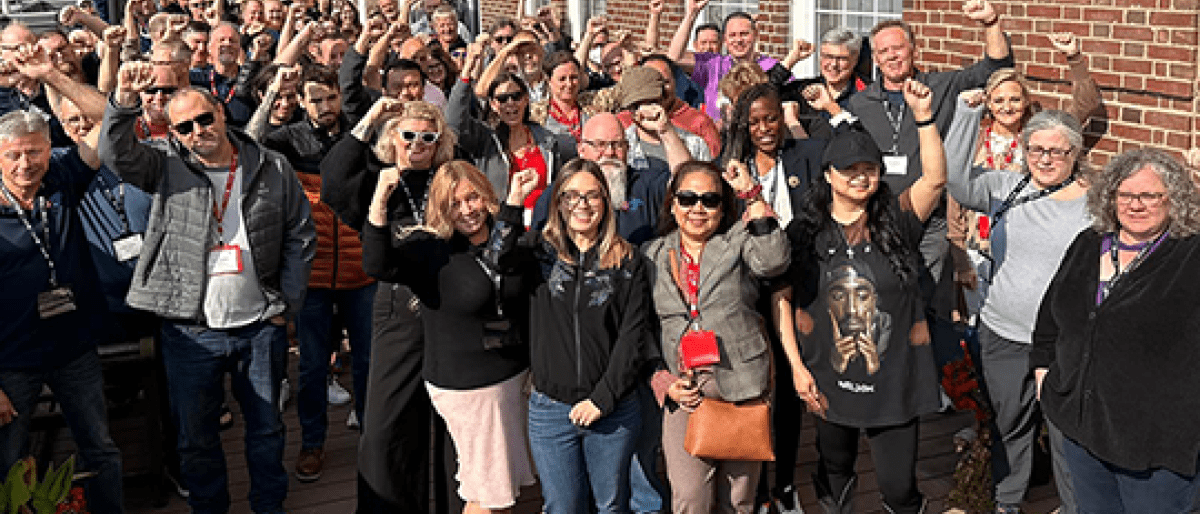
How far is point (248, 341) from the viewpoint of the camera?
4.84 meters

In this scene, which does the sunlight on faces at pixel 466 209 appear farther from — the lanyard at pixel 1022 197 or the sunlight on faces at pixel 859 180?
the lanyard at pixel 1022 197

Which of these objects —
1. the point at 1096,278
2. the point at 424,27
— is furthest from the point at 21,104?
the point at 424,27

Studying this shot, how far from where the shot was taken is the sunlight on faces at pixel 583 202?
412cm

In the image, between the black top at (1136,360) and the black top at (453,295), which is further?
the black top at (453,295)

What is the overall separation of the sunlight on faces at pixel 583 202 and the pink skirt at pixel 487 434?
2.10ft

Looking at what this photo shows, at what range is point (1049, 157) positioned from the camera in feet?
14.6

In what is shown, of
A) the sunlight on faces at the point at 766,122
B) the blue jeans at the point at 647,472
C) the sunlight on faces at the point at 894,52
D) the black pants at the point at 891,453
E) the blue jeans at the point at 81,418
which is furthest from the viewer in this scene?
the sunlight on faces at the point at 894,52

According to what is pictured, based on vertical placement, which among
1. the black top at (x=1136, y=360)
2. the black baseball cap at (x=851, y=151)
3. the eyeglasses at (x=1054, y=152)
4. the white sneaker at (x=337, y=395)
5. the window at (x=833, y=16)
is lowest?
the white sneaker at (x=337, y=395)

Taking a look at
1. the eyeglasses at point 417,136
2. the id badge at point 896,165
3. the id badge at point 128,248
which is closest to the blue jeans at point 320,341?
the id badge at point 128,248

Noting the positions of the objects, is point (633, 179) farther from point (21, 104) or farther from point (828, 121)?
point (21, 104)

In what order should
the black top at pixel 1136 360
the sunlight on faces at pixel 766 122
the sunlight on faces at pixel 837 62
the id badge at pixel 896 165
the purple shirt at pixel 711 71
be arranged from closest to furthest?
the black top at pixel 1136 360, the sunlight on faces at pixel 766 122, the id badge at pixel 896 165, the sunlight on faces at pixel 837 62, the purple shirt at pixel 711 71

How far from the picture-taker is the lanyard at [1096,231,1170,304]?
3.81 meters

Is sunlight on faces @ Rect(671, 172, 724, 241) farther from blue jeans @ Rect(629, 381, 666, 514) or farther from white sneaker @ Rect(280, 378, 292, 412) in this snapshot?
white sneaker @ Rect(280, 378, 292, 412)

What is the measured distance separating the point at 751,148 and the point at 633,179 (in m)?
0.66
